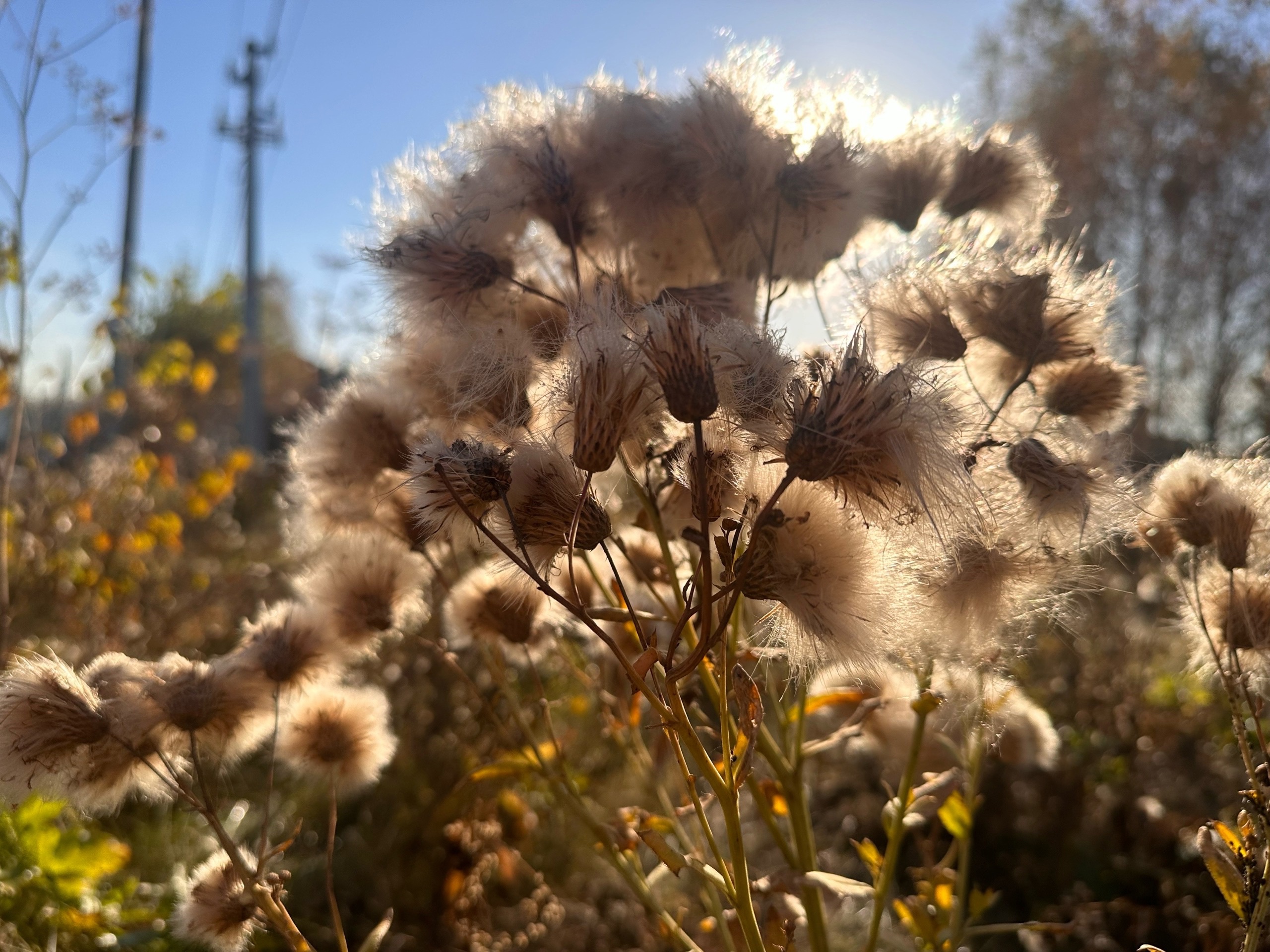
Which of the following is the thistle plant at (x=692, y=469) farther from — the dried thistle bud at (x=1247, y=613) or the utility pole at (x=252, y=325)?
the utility pole at (x=252, y=325)

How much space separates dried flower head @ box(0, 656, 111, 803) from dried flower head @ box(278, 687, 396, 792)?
31 cm

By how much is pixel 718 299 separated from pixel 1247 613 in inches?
31.4

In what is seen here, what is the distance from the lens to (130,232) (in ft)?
24.8

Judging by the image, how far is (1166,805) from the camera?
3.02 meters

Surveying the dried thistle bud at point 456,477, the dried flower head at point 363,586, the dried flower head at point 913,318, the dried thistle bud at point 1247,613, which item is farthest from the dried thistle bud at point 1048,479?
the dried flower head at point 363,586

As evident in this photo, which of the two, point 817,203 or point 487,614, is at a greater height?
point 817,203

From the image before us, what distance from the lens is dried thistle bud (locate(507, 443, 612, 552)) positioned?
3.00 feet

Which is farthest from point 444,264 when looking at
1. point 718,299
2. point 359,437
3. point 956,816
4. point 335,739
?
point 956,816

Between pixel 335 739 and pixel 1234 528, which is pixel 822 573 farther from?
pixel 335 739

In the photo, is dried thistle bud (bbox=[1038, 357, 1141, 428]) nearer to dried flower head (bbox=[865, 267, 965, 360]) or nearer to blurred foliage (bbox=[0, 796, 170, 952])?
dried flower head (bbox=[865, 267, 965, 360])

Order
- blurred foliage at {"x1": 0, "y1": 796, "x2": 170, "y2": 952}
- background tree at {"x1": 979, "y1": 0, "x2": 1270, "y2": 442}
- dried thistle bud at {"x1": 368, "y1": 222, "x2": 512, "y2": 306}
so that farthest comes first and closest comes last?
background tree at {"x1": 979, "y1": 0, "x2": 1270, "y2": 442} → blurred foliage at {"x1": 0, "y1": 796, "x2": 170, "y2": 952} → dried thistle bud at {"x1": 368, "y1": 222, "x2": 512, "y2": 306}

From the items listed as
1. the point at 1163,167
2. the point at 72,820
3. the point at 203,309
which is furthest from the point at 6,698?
the point at 203,309

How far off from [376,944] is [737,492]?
827 millimetres

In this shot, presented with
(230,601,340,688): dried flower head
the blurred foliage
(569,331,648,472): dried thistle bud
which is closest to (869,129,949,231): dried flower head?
(569,331,648,472): dried thistle bud
